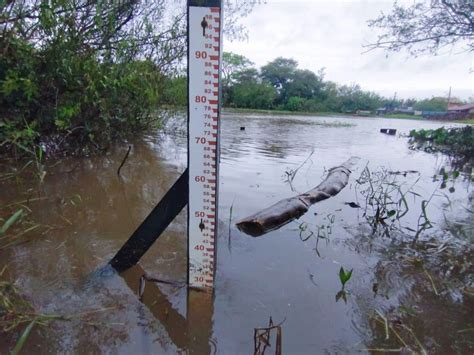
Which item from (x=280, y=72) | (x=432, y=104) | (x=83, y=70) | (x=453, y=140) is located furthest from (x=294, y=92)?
(x=83, y=70)

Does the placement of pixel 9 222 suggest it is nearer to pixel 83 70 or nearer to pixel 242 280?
pixel 242 280

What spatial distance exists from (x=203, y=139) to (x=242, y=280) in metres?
1.20

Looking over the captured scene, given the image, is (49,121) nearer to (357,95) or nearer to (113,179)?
(113,179)

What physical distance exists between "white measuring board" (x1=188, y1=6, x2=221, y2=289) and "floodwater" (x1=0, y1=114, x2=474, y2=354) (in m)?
0.32

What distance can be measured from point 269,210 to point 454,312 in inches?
78.1

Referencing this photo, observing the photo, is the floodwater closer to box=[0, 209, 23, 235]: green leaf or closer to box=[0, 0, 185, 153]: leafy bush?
box=[0, 209, 23, 235]: green leaf

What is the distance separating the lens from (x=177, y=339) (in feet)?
5.81

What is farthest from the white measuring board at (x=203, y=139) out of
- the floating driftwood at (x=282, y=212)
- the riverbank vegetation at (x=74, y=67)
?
the riverbank vegetation at (x=74, y=67)

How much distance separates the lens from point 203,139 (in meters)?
1.93

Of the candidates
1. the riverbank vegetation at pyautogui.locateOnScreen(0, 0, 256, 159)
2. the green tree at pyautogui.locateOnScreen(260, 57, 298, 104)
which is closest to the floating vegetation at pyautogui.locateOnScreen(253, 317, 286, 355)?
the riverbank vegetation at pyautogui.locateOnScreen(0, 0, 256, 159)

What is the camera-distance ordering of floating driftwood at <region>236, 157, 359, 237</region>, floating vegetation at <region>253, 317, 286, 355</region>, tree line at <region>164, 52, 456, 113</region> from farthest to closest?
1. tree line at <region>164, 52, 456, 113</region>
2. floating driftwood at <region>236, 157, 359, 237</region>
3. floating vegetation at <region>253, 317, 286, 355</region>

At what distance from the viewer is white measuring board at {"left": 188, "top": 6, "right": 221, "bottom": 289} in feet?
5.87

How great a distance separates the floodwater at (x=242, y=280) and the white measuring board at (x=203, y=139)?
32 centimetres

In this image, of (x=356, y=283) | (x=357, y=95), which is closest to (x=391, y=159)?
(x=356, y=283)
